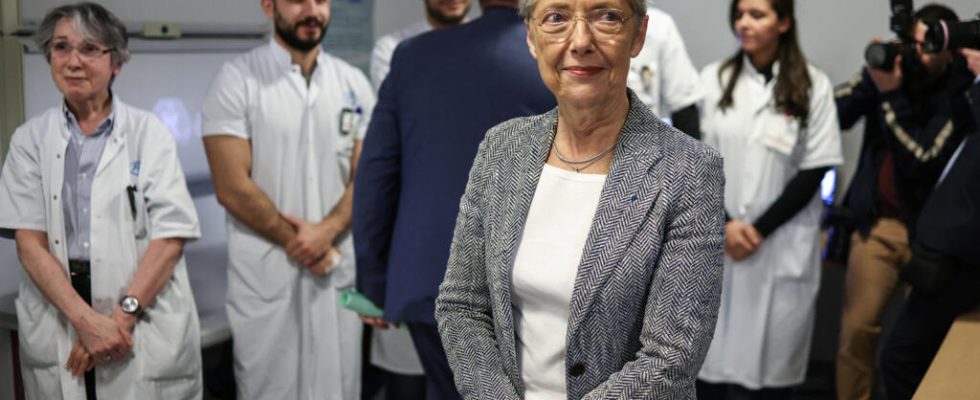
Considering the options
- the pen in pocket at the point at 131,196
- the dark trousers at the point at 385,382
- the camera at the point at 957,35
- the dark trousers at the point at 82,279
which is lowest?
the dark trousers at the point at 385,382

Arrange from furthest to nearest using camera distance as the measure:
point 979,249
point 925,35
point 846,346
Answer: point 846,346 < point 925,35 < point 979,249

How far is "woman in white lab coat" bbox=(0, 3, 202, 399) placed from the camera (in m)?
2.64

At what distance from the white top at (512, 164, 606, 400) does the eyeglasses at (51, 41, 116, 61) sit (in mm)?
1490

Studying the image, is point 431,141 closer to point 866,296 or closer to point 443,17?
point 443,17

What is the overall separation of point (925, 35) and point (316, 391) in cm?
233

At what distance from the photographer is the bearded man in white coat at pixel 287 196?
3.27 metres

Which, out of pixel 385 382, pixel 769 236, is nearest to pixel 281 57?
pixel 385 382

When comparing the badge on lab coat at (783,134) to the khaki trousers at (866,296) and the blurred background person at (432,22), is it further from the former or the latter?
the blurred background person at (432,22)

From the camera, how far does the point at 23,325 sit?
8.83 feet

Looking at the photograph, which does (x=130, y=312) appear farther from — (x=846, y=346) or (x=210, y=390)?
(x=846, y=346)

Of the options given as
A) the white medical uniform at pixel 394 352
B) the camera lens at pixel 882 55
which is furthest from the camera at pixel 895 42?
the white medical uniform at pixel 394 352

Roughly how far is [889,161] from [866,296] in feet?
1.72

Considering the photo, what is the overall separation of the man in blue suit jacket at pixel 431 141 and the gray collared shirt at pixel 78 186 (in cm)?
Result: 72

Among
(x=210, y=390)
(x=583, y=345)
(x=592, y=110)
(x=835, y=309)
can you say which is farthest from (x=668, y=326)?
(x=835, y=309)
